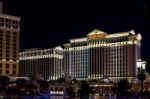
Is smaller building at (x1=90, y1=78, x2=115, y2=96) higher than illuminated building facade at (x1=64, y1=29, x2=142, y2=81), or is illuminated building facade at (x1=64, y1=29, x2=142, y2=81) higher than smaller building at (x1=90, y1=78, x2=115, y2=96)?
illuminated building facade at (x1=64, y1=29, x2=142, y2=81)

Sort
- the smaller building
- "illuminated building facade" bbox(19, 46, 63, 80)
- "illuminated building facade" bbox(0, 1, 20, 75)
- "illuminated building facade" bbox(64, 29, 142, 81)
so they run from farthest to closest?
"illuminated building facade" bbox(19, 46, 63, 80) < "illuminated building facade" bbox(64, 29, 142, 81) < the smaller building < "illuminated building facade" bbox(0, 1, 20, 75)

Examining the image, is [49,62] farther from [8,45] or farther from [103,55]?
[8,45]

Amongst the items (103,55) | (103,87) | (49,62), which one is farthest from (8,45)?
(49,62)

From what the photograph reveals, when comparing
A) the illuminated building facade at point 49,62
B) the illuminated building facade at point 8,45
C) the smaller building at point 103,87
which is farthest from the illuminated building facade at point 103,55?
the illuminated building facade at point 8,45

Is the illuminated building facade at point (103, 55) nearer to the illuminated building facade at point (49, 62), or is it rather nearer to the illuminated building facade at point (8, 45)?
the illuminated building facade at point (49, 62)

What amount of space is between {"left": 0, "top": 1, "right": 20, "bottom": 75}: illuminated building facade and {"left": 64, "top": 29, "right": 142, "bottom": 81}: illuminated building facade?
44518 millimetres

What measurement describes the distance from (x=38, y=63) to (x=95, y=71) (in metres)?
37.8

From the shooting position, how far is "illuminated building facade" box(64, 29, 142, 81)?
529ft

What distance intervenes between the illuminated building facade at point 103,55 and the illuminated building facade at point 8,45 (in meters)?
44.5

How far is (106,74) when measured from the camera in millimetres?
169375

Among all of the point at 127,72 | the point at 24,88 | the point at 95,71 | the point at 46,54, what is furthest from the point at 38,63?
the point at 24,88

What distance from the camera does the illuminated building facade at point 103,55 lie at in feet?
529

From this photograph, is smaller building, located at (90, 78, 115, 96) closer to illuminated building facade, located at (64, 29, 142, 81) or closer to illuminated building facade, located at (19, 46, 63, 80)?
illuminated building facade, located at (64, 29, 142, 81)

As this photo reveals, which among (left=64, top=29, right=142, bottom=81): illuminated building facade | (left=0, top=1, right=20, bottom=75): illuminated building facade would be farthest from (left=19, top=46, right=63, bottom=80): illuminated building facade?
(left=0, top=1, right=20, bottom=75): illuminated building facade
